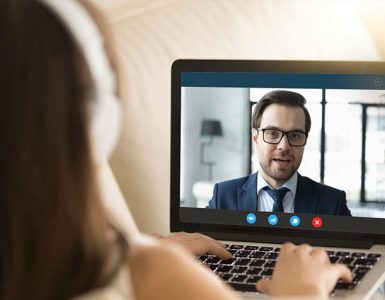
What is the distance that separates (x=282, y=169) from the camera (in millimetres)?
1412

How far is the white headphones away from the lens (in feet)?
2.02

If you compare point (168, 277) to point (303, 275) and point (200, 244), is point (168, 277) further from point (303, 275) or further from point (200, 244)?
point (200, 244)

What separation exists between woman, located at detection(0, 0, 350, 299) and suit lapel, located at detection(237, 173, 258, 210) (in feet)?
2.43

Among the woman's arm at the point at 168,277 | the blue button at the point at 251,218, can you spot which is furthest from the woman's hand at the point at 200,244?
the woman's arm at the point at 168,277

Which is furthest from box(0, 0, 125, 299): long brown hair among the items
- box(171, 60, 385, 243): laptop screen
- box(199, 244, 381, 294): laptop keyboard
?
box(171, 60, 385, 243): laptop screen

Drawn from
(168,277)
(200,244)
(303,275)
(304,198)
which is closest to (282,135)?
(304,198)

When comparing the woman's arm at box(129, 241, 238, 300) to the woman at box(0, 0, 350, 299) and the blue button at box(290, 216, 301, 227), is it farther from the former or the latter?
the blue button at box(290, 216, 301, 227)

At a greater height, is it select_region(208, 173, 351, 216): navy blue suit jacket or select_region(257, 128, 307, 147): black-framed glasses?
select_region(257, 128, 307, 147): black-framed glasses

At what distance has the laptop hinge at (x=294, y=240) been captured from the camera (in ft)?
4.57

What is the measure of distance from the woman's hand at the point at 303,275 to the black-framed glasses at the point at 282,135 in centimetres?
35

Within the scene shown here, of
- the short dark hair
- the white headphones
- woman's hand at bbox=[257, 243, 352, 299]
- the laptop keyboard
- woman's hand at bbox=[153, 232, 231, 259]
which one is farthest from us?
the short dark hair

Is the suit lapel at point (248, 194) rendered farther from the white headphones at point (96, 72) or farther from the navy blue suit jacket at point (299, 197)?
the white headphones at point (96, 72)

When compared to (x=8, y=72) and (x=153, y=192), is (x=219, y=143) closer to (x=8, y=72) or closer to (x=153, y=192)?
(x=153, y=192)

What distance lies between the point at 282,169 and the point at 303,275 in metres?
0.46
